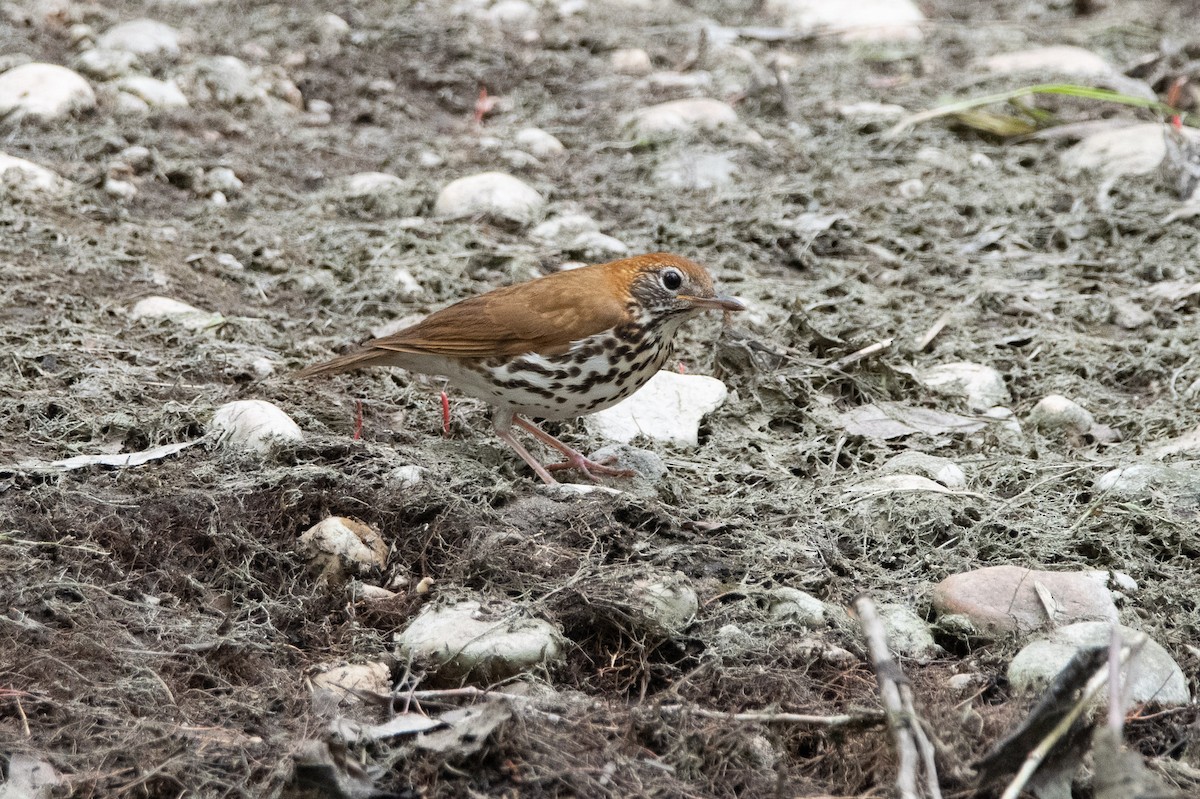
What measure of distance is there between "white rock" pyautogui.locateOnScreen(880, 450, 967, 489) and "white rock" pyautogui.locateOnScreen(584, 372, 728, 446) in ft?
2.38

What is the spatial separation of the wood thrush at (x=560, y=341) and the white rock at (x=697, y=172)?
9.05 ft

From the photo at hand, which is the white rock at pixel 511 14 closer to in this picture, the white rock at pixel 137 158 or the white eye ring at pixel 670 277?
the white rock at pixel 137 158

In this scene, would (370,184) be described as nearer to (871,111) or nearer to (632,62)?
(632,62)

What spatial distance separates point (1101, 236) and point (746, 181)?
192 centimetres

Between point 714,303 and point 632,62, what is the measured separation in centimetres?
518

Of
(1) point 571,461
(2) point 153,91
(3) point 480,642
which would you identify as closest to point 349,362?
(1) point 571,461

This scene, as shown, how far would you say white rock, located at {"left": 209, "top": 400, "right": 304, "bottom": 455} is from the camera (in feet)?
13.4

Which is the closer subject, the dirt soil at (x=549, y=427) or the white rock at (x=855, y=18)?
the dirt soil at (x=549, y=427)

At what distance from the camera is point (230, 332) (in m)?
5.23

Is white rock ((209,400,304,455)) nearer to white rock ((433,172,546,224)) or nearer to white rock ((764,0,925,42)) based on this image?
white rock ((433,172,546,224))

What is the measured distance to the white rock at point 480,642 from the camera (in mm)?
3113

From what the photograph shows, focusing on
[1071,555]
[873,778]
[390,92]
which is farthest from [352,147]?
[873,778]

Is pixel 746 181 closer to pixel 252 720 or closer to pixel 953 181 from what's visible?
pixel 953 181

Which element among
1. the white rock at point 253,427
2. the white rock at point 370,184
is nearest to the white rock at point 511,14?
the white rock at point 370,184
